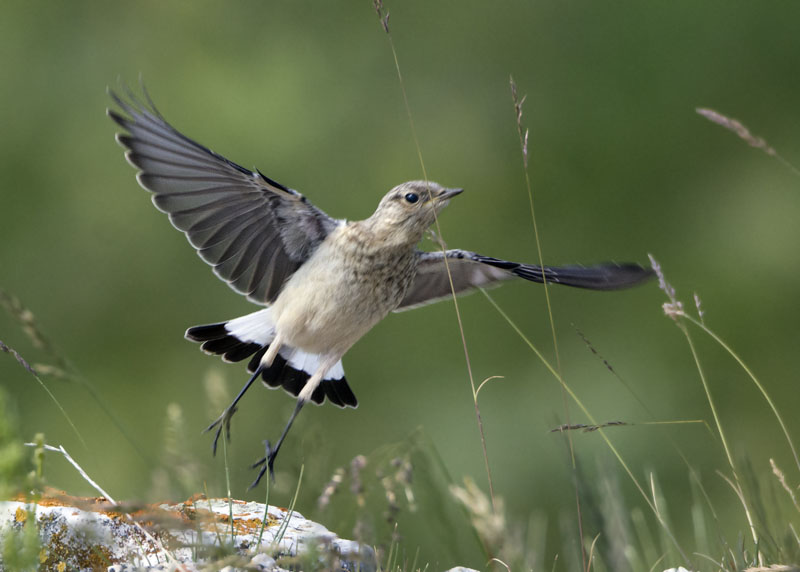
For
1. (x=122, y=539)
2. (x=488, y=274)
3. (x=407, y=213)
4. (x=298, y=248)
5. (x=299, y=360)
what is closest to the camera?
(x=122, y=539)

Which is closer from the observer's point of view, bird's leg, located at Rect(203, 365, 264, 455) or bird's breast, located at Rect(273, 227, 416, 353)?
bird's leg, located at Rect(203, 365, 264, 455)

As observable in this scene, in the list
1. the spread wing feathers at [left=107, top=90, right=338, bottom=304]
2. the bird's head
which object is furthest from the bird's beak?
the spread wing feathers at [left=107, top=90, right=338, bottom=304]

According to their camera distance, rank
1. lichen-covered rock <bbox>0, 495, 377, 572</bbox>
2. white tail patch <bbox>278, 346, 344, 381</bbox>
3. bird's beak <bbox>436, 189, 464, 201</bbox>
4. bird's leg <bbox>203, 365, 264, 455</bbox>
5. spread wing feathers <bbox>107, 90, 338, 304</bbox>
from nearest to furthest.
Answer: lichen-covered rock <bbox>0, 495, 377, 572</bbox>
bird's leg <bbox>203, 365, 264, 455</bbox>
spread wing feathers <bbox>107, 90, 338, 304</bbox>
bird's beak <bbox>436, 189, 464, 201</bbox>
white tail patch <bbox>278, 346, 344, 381</bbox>

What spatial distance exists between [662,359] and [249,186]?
678 centimetres

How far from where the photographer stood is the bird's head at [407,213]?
439cm

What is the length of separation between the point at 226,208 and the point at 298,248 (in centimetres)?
43

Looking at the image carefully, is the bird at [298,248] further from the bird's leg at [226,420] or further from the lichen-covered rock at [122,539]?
the lichen-covered rock at [122,539]

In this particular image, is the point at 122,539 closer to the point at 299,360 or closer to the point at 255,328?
the point at 255,328

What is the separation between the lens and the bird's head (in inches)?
173

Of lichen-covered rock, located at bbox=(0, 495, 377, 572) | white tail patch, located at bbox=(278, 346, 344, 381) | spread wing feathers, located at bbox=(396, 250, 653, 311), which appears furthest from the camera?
white tail patch, located at bbox=(278, 346, 344, 381)

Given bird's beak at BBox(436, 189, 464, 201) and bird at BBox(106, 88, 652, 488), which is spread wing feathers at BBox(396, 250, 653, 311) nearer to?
bird at BBox(106, 88, 652, 488)

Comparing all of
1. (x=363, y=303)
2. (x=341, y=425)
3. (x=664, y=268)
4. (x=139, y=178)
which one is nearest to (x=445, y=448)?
(x=341, y=425)

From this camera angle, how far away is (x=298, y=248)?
4.66 m

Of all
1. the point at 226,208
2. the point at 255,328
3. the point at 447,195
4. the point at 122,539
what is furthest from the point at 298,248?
the point at 122,539
